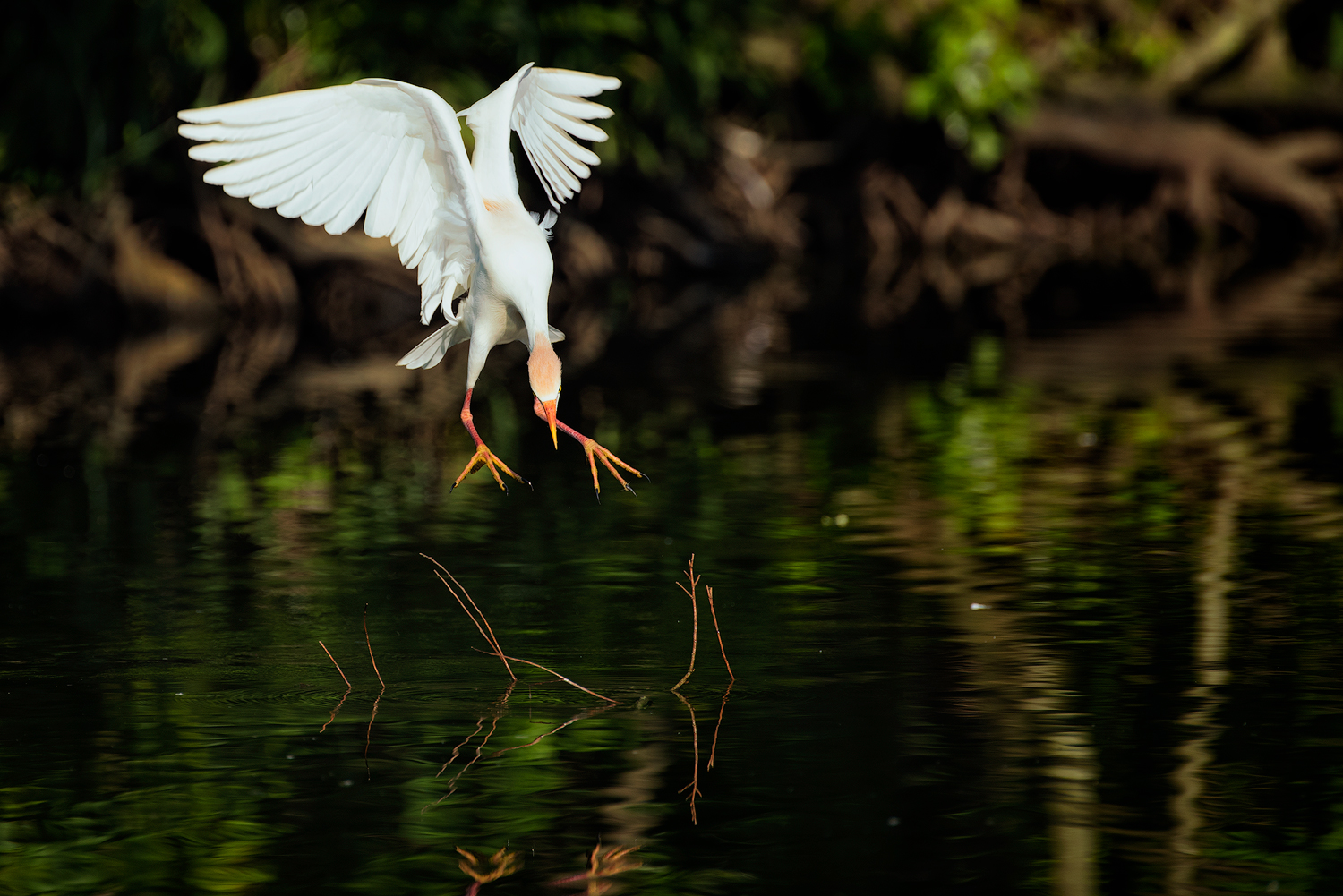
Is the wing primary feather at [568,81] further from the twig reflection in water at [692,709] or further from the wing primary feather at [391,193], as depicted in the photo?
the twig reflection in water at [692,709]

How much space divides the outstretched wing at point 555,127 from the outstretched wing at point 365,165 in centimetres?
44

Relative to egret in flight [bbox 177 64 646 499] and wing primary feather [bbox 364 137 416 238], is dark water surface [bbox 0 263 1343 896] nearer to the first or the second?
egret in flight [bbox 177 64 646 499]

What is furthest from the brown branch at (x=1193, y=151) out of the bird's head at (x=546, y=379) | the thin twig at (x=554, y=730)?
the thin twig at (x=554, y=730)

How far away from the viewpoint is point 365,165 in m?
7.10

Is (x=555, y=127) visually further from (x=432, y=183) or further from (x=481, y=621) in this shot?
(x=481, y=621)

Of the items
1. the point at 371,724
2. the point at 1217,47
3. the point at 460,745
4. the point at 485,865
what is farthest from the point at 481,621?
→ the point at 1217,47

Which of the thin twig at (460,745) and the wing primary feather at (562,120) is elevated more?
the wing primary feather at (562,120)

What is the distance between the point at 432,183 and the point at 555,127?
0.65 meters

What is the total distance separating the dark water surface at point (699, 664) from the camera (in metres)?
5.14

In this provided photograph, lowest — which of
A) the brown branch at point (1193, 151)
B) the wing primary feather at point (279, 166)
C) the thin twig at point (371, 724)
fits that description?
the thin twig at point (371, 724)

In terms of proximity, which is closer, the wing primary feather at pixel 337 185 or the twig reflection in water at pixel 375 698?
the twig reflection in water at pixel 375 698

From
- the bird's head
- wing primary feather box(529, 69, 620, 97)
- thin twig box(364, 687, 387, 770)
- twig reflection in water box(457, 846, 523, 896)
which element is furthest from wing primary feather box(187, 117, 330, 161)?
twig reflection in water box(457, 846, 523, 896)

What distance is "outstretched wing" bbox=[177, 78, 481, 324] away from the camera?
671 cm

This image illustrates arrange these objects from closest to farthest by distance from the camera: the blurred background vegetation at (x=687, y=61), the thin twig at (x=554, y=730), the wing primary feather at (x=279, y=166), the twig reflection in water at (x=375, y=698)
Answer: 1. the thin twig at (x=554, y=730)
2. the twig reflection in water at (x=375, y=698)
3. the wing primary feather at (x=279, y=166)
4. the blurred background vegetation at (x=687, y=61)
